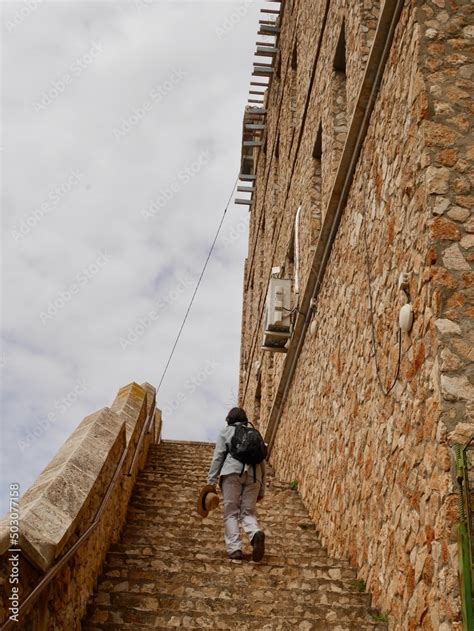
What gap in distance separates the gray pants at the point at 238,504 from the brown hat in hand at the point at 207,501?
5.2 inches

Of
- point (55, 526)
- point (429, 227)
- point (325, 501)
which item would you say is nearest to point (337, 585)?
point (325, 501)

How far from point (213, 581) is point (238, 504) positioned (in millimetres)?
1247

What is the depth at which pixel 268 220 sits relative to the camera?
→ 59.2ft

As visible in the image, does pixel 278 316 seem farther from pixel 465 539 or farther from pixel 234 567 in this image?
pixel 465 539

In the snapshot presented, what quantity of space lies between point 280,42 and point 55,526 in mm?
15839

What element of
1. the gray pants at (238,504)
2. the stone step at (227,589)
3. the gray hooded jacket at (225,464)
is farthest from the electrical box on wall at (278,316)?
the stone step at (227,589)

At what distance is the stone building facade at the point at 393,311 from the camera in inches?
177

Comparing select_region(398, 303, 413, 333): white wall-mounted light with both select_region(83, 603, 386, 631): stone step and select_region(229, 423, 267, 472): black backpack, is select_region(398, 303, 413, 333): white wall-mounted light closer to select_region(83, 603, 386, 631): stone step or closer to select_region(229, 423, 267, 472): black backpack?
select_region(83, 603, 386, 631): stone step

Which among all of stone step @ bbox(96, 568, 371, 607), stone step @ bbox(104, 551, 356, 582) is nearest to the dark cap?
stone step @ bbox(104, 551, 356, 582)

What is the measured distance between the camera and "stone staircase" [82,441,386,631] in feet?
16.8

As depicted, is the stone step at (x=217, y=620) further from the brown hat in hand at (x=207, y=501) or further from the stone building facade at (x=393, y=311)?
the brown hat in hand at (x=207, y=501)

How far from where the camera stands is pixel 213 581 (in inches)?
225

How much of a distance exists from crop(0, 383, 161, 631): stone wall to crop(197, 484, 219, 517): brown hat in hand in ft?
2.61

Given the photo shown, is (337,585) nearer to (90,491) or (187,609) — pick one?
(187,609)
